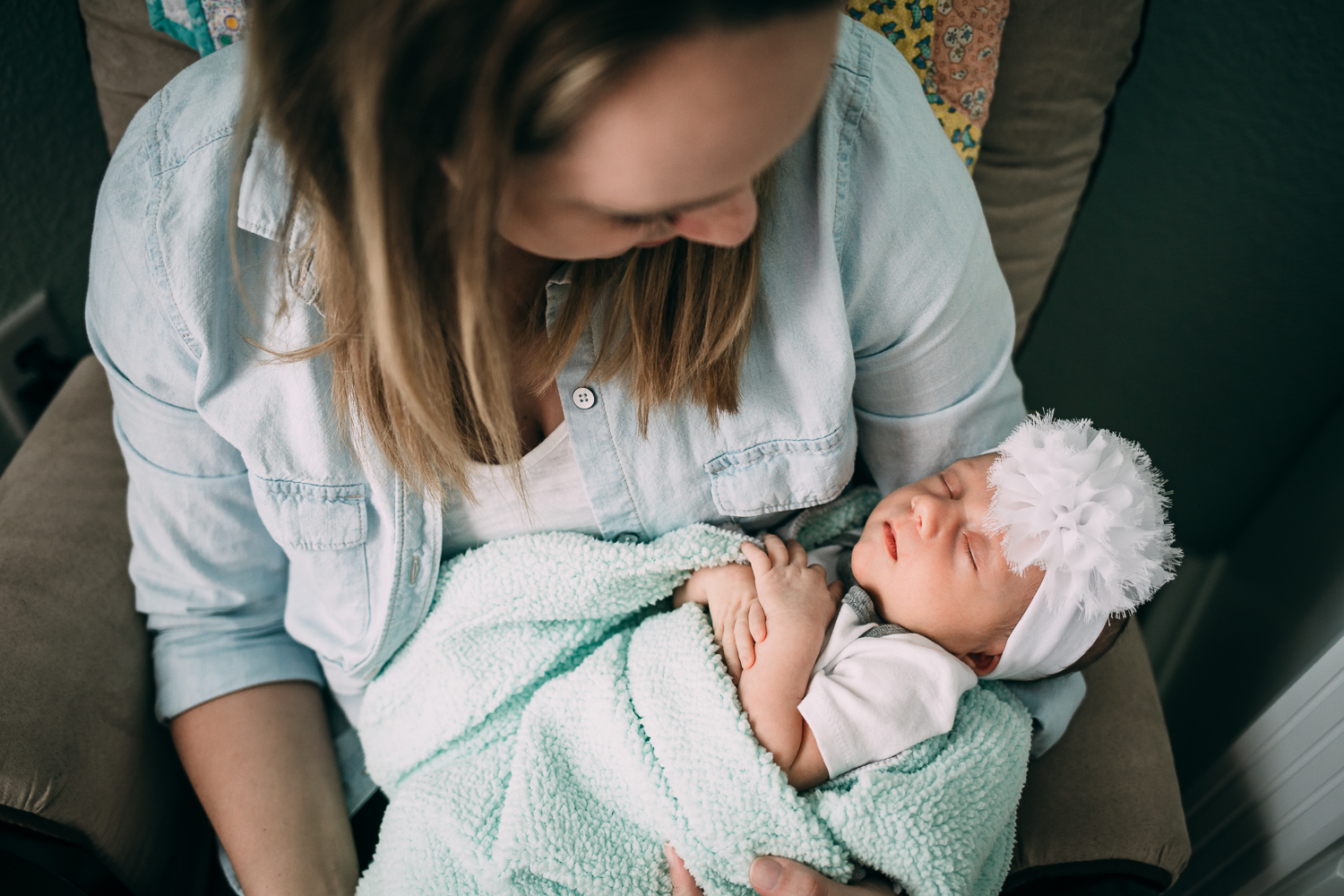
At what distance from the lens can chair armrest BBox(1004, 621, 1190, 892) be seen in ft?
2.64

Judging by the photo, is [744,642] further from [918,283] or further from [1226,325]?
[1226,325]

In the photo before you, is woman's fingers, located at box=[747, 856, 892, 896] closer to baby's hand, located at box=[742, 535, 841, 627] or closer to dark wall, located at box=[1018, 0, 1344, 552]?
baby's hand, located at box=[742, 535, 841, 627]

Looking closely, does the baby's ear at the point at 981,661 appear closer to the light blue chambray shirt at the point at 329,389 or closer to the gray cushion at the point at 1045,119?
the light blue chambray shirt at the point at 329,389

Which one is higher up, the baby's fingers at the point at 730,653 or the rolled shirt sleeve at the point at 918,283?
the rolled shirt sleeve at the point at 918,283

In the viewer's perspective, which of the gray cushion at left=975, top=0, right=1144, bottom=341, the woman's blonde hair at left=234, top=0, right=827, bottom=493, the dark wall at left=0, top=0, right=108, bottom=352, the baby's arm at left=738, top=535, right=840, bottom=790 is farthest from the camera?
the dark wall at left=0, top=0, right=108, bottom=352

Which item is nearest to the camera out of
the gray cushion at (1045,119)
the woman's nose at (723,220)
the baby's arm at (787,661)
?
the woman's nose at (723,220)

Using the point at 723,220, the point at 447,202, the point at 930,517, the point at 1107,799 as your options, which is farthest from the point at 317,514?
the point at 1107,799

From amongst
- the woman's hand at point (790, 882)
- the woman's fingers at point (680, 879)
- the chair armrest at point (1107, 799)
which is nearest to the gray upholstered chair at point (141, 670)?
the chair armrest at point (1107, 799)

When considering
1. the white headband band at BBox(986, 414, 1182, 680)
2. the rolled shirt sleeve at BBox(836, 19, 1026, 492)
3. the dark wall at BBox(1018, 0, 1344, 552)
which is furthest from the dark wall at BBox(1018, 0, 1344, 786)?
the rolled shirt sleeve at BBox(836, 19, 1026, 492)

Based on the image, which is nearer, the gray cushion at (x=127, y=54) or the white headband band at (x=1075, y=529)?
the white headband band at (x=1075, y=529)

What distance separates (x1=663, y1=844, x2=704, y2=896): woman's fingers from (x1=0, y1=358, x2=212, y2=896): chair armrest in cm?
58

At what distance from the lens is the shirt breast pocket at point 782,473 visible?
2.70 feet

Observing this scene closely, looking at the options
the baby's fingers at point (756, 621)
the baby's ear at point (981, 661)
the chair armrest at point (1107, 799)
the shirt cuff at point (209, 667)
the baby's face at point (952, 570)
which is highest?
the baby's face at point (952, 570)

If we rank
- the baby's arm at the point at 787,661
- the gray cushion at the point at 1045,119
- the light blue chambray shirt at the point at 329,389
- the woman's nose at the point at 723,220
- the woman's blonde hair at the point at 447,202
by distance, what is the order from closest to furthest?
the woman's blonde hair at the point at 447,202 → the woman's nose at the point at 723,220 → the light blue chambray shirt at the point at 329,389 → the baby's arm at the point at 787,661 → the gray cushion at the point at 1045,119
